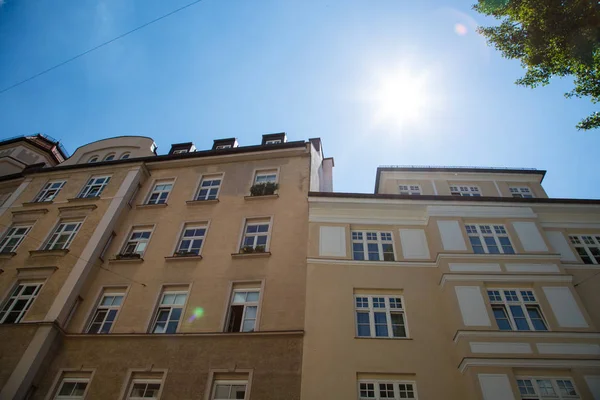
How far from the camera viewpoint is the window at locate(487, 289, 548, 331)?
15.0 metres

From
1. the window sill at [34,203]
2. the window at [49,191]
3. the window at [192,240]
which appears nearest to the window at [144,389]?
the window at [192,240]

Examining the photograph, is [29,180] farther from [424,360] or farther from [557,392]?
[557,392]

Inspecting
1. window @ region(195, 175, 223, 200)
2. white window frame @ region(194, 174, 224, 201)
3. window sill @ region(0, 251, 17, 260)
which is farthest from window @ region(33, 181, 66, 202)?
window @ region(195, 175, 223, 200)

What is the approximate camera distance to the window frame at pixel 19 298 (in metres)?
18.1

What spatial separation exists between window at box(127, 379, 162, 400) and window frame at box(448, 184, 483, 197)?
18.7 metres

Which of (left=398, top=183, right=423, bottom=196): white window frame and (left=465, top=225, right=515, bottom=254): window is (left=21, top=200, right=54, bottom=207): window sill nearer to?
(left=398, top=183, right=423, bottom=196): white window frame

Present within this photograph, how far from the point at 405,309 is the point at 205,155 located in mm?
15686

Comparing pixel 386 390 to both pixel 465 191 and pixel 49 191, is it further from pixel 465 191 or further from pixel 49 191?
pixel 49 191

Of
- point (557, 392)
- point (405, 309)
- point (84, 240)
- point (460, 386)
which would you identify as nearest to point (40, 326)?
point (84, 240)

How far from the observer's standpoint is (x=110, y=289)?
19.1m

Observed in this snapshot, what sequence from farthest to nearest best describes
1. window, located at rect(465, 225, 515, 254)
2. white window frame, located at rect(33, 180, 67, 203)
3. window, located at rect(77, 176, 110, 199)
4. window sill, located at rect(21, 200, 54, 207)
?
white window frame, located at rect(33, 180, 67, 203) → window, located at rect(77, 176, 110, 199) → window sill, located at rect(21, 200, 54, 207) → window, located at rect(465, 225, 515, 254)

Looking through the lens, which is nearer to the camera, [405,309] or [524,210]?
[405,309]

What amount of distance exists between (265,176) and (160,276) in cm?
840

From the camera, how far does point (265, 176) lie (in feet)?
77.8
